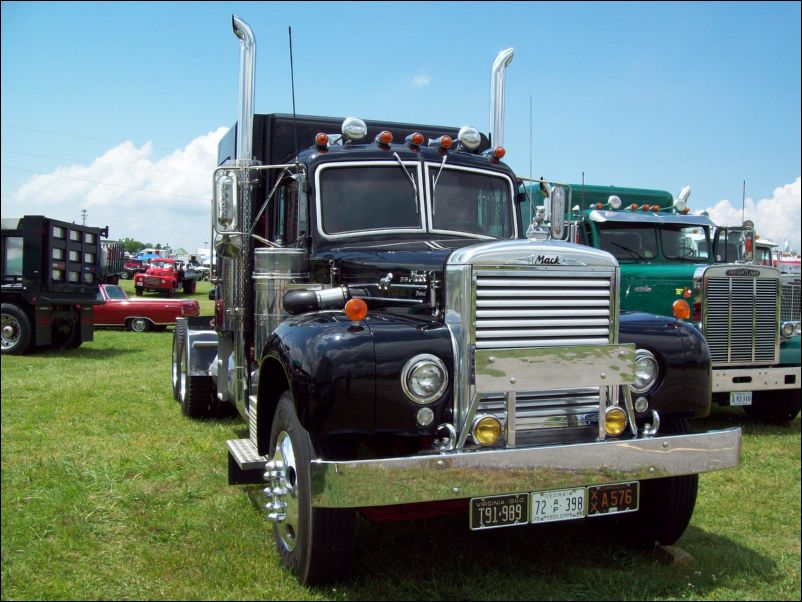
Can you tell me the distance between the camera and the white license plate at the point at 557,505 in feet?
12.1

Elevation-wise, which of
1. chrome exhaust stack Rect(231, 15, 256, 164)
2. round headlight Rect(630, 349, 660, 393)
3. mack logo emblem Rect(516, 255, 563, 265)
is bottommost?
round headlight Rect(630, 349, 660, 393)

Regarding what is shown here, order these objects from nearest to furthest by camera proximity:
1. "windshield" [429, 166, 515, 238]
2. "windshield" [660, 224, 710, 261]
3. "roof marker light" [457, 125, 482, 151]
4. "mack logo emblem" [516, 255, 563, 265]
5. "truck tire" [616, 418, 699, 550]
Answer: "mack logo emblem" [516, 255, 563, 265], "truck tire" [616, 418, 699, 550], "windshield" [429, 166, 515, 238], "roof marker light" [457, 125, 482, 151], "windshield" [660, 224, 710, 261]

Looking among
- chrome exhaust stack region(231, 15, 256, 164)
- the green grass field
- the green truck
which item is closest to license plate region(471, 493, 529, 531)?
the green grass field

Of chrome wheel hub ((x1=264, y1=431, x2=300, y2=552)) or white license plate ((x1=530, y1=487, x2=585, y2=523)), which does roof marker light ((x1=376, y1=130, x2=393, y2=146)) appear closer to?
chrome wheel hub ((x1=264, y1=431, x2=300, y2=552))

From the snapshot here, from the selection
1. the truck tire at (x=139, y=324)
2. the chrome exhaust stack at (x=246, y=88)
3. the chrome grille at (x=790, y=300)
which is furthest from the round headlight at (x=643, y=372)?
the truck tire at (x=139, y=324)

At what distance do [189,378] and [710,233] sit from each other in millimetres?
6708

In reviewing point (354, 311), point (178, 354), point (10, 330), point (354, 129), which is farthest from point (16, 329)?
point (354, 311)

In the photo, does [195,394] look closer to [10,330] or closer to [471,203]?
[471,203]

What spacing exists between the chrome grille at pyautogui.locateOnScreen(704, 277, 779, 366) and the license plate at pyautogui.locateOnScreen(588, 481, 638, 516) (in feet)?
16.2

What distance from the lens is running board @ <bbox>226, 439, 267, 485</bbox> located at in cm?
465

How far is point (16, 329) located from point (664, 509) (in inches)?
504

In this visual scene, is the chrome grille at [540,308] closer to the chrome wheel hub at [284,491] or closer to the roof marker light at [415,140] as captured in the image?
the chrome wheel hub at [284,491]

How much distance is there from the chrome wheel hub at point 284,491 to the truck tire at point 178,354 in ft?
15.0

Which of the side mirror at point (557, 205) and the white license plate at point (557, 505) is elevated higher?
the side mirror at point (557, 205)
